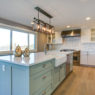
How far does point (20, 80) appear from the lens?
1.39m

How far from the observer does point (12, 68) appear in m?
1.51

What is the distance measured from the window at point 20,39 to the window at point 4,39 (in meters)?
0.24

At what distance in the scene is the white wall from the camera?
4957 millimetres

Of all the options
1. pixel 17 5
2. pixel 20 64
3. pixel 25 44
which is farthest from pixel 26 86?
pixel 25 44

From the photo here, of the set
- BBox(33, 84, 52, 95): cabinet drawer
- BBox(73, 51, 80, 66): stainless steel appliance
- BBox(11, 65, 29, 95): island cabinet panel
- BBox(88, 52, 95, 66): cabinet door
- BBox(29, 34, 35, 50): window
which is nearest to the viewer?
BBox(11, 65, 29, 95): island cabinet panel

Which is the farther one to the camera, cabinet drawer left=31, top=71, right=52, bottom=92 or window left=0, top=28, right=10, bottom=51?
window left=0, top=28, right=10, bottom=51

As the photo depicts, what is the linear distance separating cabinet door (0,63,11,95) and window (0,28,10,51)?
1852mm

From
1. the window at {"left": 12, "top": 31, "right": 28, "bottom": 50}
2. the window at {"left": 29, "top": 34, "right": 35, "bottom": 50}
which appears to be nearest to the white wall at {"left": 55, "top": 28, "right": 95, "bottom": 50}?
the window at {"left": 29, "top": 34, "right": 35, "bottom": 50}

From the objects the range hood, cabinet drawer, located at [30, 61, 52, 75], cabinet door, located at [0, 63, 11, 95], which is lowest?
cabinet door, located at [0, 63, 11, 95]

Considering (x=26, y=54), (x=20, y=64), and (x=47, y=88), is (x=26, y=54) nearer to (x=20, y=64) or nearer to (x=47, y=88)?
(x=20, y=64)

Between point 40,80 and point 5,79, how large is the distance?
2.35ft

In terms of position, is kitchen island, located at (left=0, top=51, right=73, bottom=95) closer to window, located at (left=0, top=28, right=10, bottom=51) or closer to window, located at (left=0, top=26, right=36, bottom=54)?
window, located at (left=0, top=26, right=36, bottom=54)

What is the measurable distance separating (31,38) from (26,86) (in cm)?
386

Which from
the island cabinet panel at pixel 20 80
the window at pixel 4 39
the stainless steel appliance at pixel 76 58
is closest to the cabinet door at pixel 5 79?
the island cabinet panel at pixel 20 80
